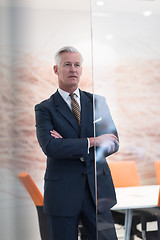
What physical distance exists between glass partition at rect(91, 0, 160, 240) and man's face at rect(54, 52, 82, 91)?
8.5 inches

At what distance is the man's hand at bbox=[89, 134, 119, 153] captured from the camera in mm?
2117

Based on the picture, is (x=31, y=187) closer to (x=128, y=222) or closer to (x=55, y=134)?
(x=55, y=134)

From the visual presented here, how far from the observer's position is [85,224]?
2193 mm

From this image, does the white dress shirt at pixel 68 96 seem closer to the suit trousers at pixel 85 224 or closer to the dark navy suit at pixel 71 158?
the dark navy suit at pixel 71 158

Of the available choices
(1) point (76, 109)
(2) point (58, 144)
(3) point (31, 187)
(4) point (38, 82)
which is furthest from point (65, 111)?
(3) point (31, 187)

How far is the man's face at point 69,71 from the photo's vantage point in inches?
89.7

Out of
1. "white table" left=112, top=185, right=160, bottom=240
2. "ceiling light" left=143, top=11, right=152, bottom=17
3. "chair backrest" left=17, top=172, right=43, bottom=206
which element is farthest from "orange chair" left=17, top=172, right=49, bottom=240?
"ceiling light" left=143, top=11, right=152, bottom=17

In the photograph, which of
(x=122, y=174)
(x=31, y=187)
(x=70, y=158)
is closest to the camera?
(x=122, y=174)

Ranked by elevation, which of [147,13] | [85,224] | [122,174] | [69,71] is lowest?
[85,224]

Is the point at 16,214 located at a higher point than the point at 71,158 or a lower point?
lower

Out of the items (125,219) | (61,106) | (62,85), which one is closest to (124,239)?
(125,219)

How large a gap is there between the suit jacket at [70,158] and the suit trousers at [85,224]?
0.12 ft

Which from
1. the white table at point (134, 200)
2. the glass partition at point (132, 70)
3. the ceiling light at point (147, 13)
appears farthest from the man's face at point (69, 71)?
the white table at point (134, 200)

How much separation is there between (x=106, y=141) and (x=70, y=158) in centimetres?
25
